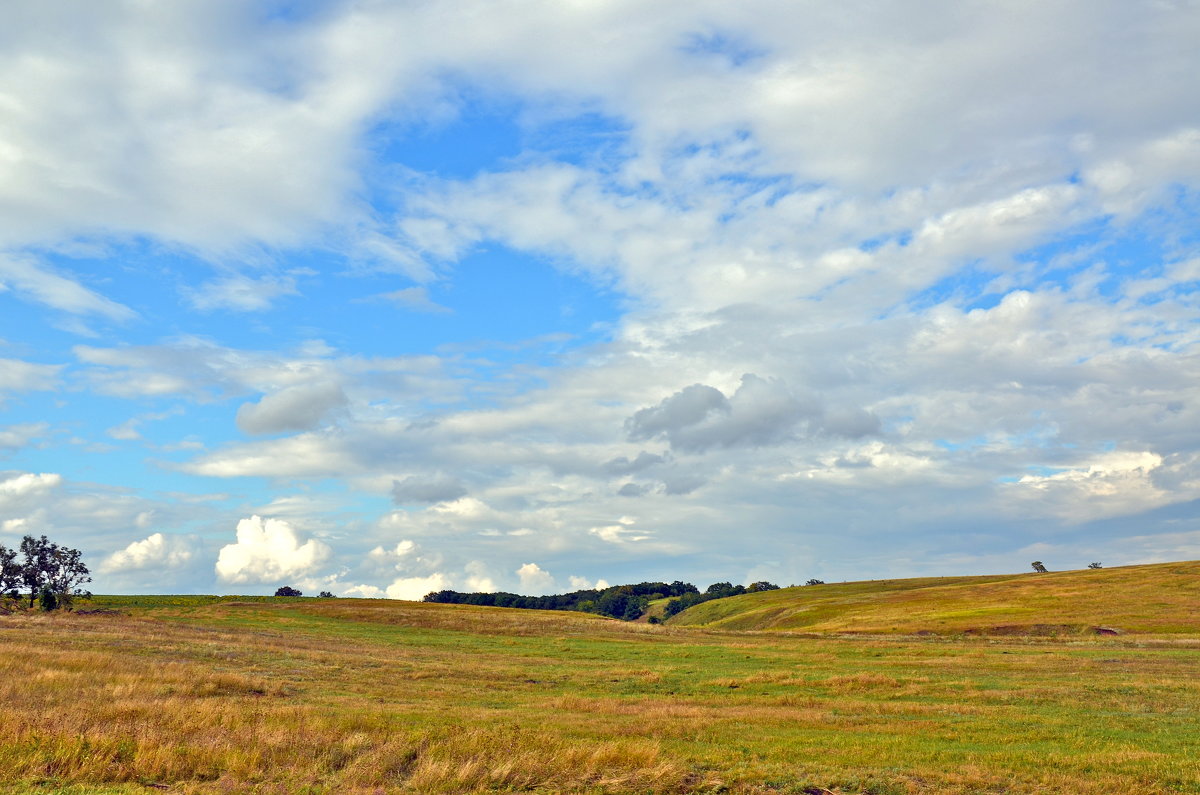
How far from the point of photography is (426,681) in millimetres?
36750

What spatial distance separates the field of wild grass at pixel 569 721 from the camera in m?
15.2

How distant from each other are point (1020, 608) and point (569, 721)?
105 meters

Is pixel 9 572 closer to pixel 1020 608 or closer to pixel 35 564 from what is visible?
pixel 35 564

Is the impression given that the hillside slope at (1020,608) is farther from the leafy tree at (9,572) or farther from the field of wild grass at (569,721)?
the leafy tree at (9,572)

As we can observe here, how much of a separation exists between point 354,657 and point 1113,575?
139m

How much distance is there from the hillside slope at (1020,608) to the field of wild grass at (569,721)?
1594 inches

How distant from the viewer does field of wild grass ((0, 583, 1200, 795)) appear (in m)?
15.2

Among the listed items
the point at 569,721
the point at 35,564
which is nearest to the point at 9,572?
the point at 35,564

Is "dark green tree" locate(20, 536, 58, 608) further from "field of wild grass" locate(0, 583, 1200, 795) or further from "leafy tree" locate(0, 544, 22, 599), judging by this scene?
"field of wild grass" locate(0, 583, 1200, 795)

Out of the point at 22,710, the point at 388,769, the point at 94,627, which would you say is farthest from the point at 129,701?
the point at 94,627

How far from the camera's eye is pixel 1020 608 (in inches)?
4291

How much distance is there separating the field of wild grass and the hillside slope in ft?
133

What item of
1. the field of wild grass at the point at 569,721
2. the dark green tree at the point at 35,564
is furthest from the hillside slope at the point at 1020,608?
the dark green tree at the point at 35,564

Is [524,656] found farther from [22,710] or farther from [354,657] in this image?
[22,710]
